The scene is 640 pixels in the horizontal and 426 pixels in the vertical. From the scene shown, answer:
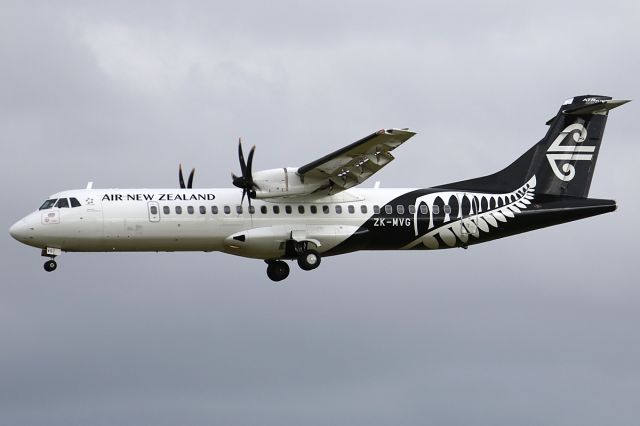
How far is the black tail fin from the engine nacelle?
17.6ft

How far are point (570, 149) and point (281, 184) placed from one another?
9.85 m

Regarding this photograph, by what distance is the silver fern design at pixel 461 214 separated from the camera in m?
39.9

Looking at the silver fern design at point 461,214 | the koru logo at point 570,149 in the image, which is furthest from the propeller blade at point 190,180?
the koru logo at point 570,149

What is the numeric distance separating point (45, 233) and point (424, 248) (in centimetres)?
1132

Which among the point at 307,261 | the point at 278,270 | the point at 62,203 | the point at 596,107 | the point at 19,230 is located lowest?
the point at 278,270

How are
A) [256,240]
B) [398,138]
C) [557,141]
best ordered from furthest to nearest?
[557,141], [256,240], [398,138]

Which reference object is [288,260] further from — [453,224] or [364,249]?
[453,224]

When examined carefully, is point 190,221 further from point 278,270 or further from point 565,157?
point 565,157

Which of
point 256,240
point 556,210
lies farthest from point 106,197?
point 556,210

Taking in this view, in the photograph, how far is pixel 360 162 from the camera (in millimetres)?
38062

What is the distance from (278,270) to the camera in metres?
40.4

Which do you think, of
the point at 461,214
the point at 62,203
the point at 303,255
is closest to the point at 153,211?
the point at 62,203

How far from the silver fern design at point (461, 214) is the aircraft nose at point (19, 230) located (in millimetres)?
11309

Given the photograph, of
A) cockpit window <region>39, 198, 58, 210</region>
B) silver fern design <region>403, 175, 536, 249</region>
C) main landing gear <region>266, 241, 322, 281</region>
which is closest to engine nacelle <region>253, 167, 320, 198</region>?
main landing gear <region>266, 241, 322, 281</region>
